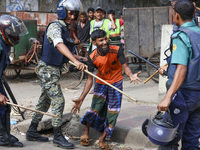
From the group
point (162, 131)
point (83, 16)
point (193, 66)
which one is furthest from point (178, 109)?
point (83, 16)

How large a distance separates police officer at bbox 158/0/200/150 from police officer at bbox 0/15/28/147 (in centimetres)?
202

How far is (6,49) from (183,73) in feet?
7.70

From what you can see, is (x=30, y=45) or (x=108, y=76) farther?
(x=30, y=45)

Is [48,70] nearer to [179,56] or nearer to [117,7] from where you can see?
[179,56]

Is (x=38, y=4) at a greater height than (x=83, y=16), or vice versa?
(x=38, y=4)

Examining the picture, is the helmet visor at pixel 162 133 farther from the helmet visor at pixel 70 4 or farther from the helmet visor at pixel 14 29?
the helmet visor at pixel 14 29

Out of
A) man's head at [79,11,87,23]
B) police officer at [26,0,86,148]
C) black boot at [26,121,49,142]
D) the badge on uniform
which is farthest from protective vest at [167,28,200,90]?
man's head at [79,11,87,23]

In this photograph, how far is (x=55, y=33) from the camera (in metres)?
4.12

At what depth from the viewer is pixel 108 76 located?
4422mm

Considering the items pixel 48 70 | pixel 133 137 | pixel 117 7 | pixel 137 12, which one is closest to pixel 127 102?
pixel 133 137

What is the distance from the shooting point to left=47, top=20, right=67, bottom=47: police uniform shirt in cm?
405

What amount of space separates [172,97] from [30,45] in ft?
22.4

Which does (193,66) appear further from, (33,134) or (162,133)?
(33,134)

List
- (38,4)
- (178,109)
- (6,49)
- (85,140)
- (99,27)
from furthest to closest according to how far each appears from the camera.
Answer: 1. (38,4)
2. (99,27)
3. (85,140)
4. (6,49)
5. (178,109)
